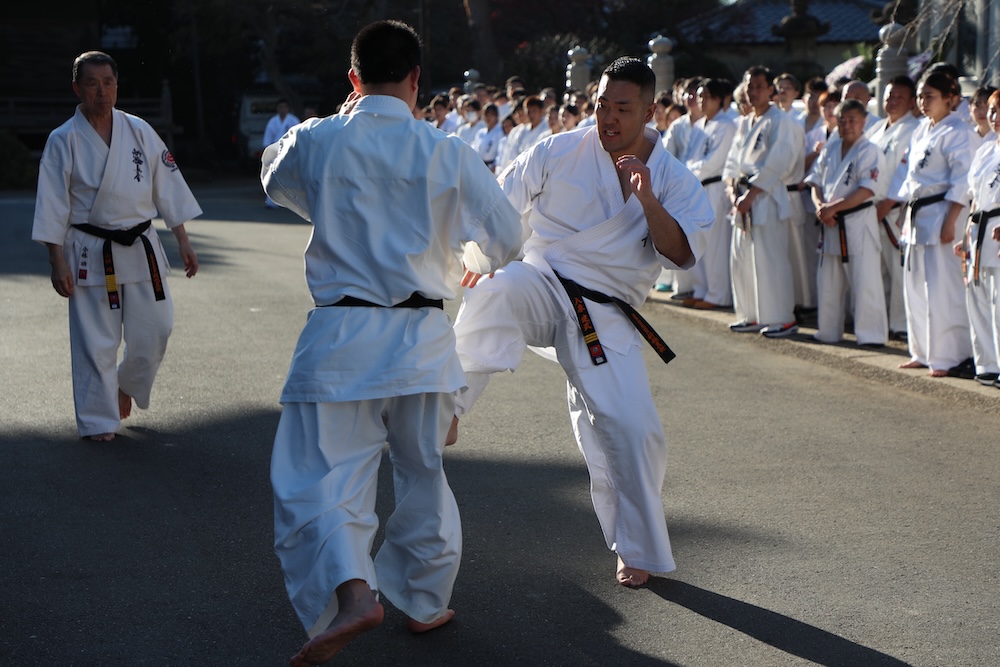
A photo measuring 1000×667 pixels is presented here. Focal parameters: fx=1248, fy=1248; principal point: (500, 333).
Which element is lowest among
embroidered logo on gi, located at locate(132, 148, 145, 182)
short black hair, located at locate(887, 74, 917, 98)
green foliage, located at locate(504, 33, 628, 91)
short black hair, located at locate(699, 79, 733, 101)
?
embroidered logo on gi, located at locate(132, 148, 145, 182)

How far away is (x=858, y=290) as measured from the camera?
9.62 metres

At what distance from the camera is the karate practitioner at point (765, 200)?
10180 mm

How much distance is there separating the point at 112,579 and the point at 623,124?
8.21 feet

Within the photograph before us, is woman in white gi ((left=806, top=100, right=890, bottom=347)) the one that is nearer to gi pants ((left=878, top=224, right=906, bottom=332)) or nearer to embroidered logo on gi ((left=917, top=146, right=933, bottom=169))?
gi pants ((left=878, top=224, right=906, bottom=332))

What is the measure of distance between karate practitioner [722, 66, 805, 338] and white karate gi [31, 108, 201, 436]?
16.7ft

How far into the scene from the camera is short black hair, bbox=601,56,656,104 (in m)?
4.47

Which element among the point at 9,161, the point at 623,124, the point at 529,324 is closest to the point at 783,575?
the point at 529,324

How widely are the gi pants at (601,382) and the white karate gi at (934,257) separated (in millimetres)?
4528

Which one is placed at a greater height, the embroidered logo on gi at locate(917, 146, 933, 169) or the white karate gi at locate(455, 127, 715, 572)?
the embroidered logo on gi at locate(917, 146, 933, 169)

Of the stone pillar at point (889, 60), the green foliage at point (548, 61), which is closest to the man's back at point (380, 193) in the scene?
the stone pillar at point (889, 60)

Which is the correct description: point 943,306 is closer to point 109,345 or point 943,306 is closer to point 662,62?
point 109,345

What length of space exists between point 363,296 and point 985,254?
5.30 meters

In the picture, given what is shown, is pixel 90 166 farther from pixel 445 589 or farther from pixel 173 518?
pixel 445 589

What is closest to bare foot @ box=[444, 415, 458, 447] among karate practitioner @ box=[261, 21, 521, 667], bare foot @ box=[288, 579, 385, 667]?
karate practitioner @ box=[261, 21, 521, 667]
